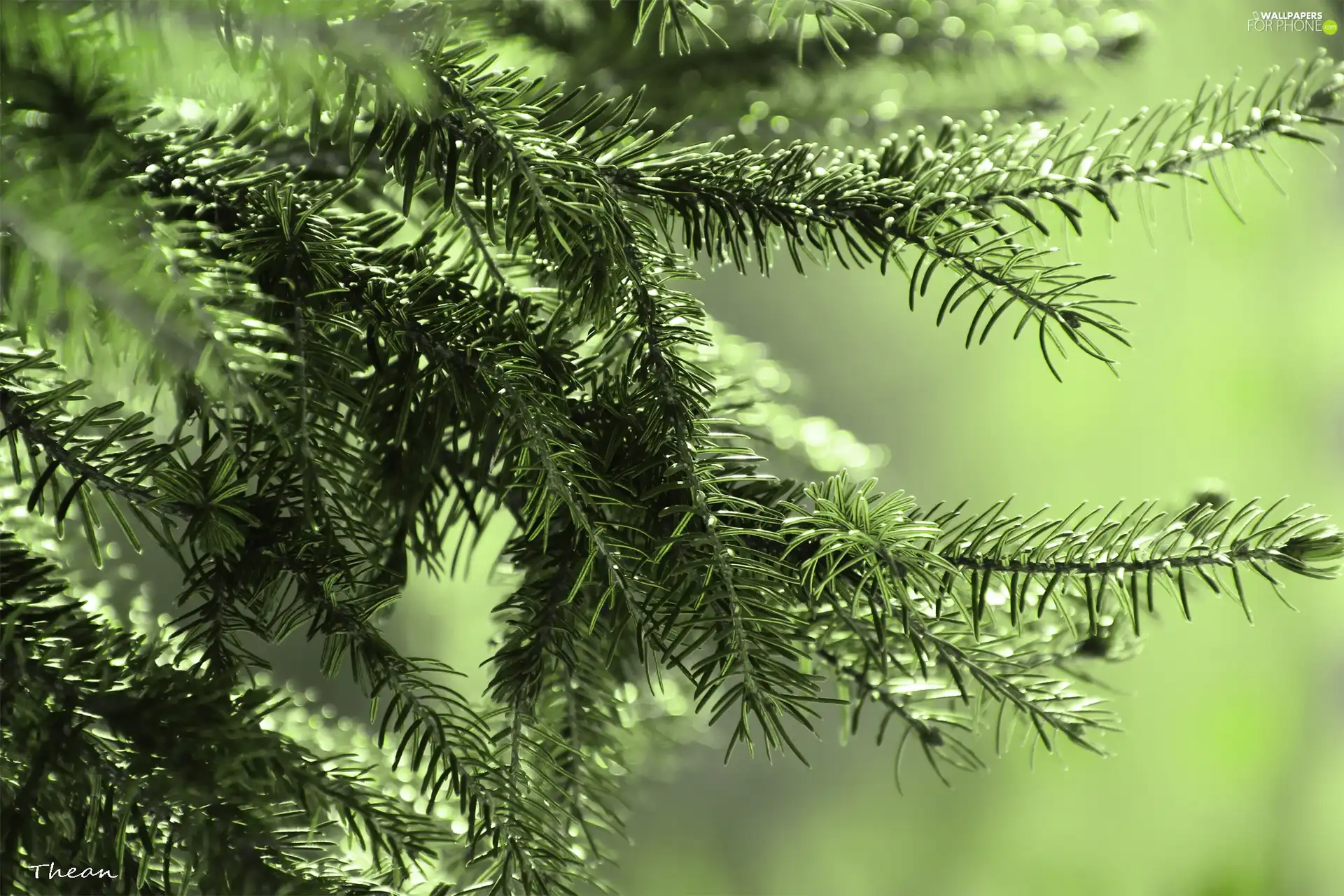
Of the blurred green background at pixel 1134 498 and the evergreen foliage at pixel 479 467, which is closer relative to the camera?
the evergreen foliage at pixel 479 467

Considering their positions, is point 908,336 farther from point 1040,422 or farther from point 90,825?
point 90,825

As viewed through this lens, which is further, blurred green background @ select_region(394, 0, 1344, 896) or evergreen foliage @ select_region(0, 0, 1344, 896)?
blurred green background @ select_region(394, 0, 1344, 896)

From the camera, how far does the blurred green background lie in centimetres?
79

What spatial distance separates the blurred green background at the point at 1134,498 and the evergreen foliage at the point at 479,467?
64cm

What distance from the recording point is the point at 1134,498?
827 mm

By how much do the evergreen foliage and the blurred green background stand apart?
2.09ft

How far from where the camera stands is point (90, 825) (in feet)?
0.47

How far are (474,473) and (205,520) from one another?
5cm

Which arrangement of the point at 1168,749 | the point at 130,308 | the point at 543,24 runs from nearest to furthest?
the point at 130,308 → the point at 543,24 → the point at 1168,749

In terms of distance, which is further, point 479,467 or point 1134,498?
point 1134,498

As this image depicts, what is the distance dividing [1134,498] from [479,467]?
0.82 meters

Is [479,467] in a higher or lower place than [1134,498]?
lower

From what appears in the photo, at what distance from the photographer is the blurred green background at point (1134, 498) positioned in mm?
791

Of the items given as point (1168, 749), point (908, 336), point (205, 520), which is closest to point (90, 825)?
point (205, 520)
